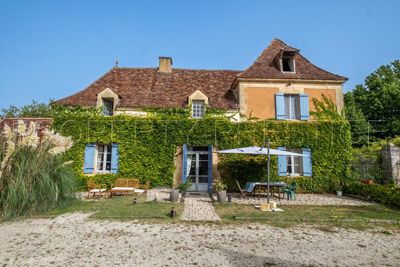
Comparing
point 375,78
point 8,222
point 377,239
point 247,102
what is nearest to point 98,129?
point 8,222

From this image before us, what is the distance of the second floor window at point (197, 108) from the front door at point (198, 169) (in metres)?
2.17

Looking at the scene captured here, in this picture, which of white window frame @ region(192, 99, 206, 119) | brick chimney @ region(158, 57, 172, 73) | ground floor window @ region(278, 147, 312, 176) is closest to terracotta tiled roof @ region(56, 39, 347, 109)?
brick chimney @ region(158, 57, 172, 73)

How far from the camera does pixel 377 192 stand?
32.1 ft

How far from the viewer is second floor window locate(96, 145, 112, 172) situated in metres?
12.8

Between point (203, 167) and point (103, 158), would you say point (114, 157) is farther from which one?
point (203, 167)

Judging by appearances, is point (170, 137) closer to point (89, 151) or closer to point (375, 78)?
point (89, 151)

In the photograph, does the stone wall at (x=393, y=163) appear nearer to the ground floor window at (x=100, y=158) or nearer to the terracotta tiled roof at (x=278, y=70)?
the terracotta tiled roof at (x=278, y=70)

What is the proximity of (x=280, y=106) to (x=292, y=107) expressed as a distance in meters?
0.89

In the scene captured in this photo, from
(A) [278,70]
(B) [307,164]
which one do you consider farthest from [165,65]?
(B) [307,164]

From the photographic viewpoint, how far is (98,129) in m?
12.7

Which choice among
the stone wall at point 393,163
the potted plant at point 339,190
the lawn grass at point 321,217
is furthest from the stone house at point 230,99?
the lawn grass at point 321,217

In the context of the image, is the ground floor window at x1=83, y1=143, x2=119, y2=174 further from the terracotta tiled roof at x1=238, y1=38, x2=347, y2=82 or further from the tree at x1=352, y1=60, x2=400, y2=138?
the tree at x1=352, y1=60, x2=400, y2=138

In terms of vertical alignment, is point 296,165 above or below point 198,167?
above

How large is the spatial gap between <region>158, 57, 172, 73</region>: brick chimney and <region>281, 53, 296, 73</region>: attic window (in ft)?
25.3
